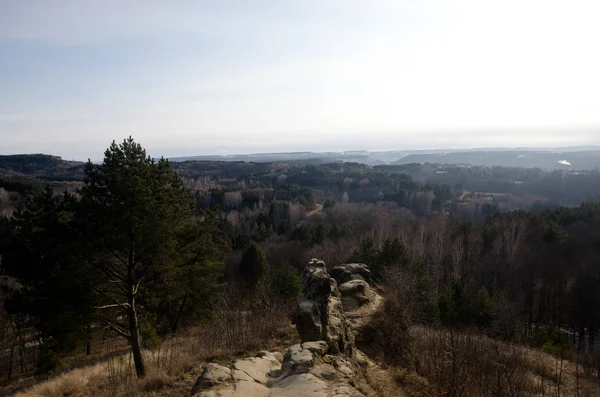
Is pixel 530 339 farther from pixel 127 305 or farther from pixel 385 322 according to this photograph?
pixel 127 305

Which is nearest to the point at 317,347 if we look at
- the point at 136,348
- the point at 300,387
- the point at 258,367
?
the point at 258,367

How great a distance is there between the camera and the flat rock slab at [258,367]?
25.6 feet

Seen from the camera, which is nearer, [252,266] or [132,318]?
[132,318]

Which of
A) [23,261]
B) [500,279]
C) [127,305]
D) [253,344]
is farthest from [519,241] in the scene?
[23,261]

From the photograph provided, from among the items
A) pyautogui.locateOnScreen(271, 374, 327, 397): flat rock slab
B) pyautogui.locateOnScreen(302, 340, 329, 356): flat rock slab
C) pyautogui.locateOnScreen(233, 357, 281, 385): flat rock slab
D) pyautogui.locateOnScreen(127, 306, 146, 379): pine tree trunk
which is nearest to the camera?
pyautogui.locateOnScreen(271, 374, 327, 397): flat rock slab

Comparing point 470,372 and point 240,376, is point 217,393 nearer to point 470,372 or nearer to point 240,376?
point 240,376

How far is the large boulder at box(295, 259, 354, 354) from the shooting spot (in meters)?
9.95

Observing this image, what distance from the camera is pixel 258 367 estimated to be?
838cm

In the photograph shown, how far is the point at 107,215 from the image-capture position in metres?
12.6

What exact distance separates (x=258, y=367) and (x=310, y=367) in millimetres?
1438

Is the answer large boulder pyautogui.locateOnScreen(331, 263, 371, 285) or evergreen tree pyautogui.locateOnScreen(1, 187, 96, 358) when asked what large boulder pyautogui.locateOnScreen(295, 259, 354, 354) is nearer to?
large boulder pyautogui.locateOnScreen(331, 263, 371, 285)

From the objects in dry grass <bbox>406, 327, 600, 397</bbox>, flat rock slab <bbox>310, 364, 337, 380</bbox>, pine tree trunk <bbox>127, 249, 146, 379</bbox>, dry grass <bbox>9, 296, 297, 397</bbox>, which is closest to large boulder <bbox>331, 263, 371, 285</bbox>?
dry grass <bbox>9, 296, 297, 397</bbox>

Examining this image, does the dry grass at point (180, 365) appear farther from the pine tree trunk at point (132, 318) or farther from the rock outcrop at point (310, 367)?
the rock outcrop at point (310, 367)

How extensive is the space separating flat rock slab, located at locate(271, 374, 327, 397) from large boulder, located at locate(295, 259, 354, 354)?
2.15 meters
